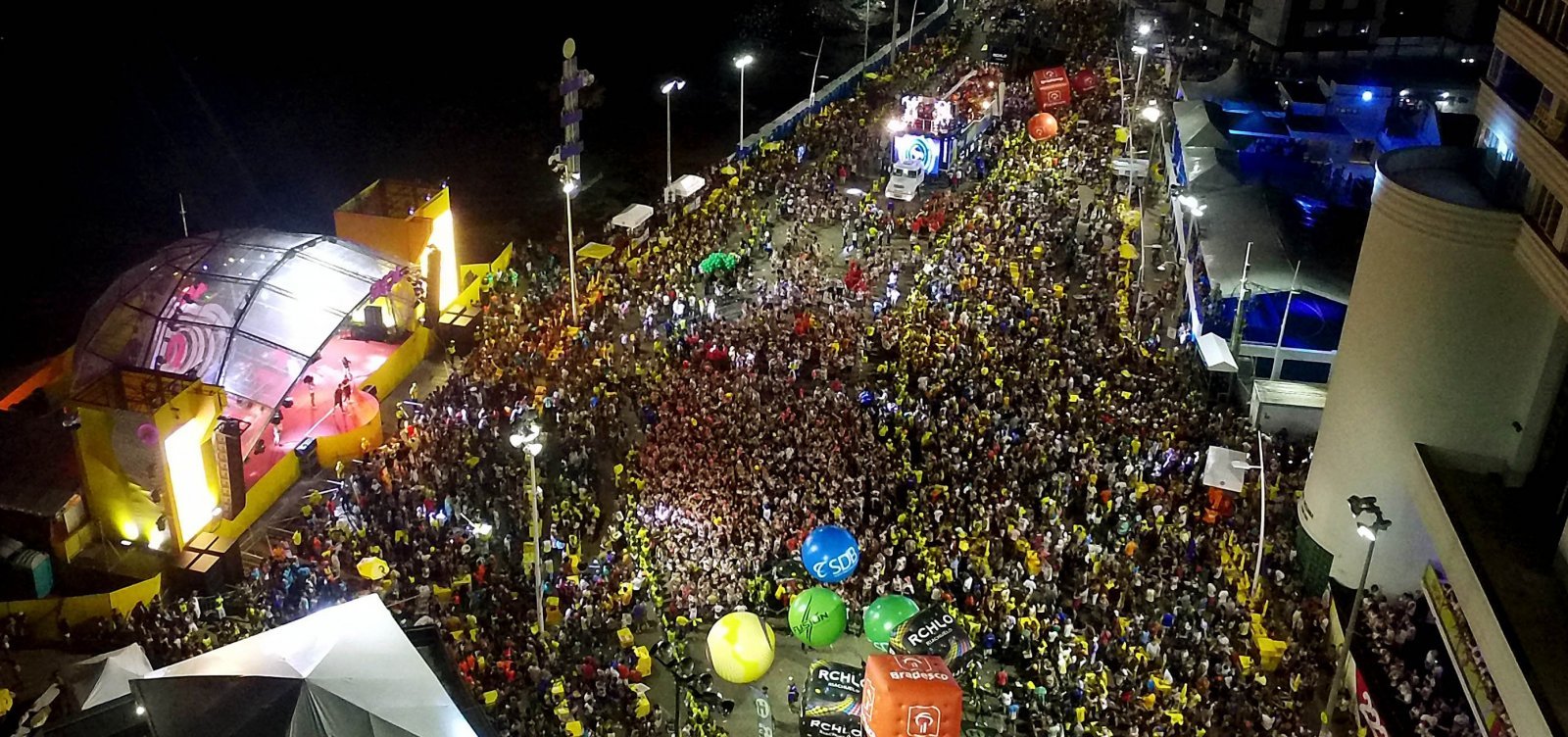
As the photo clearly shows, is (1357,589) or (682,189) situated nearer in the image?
(1357,589)

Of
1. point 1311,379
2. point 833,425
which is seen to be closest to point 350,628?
point 833,425

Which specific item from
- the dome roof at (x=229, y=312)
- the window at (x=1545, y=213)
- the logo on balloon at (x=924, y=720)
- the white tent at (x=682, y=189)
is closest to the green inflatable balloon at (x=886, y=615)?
the logo on balloon at (x=924, y=720)

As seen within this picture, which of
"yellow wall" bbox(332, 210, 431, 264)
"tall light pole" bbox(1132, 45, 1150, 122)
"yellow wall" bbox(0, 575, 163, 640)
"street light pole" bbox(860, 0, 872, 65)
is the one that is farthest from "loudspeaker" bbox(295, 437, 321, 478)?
"street light pole" bbox(860, 0, 872, 65)

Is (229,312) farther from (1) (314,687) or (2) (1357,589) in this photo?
(2) (1357,589)

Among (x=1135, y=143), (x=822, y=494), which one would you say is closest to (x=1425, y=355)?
(x=822, y=494)

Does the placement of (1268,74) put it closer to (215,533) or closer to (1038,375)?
(1038,375)

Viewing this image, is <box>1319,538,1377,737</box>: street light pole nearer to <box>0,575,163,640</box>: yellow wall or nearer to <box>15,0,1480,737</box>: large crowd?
<box>15,0,1480,737</box>: large crowd
